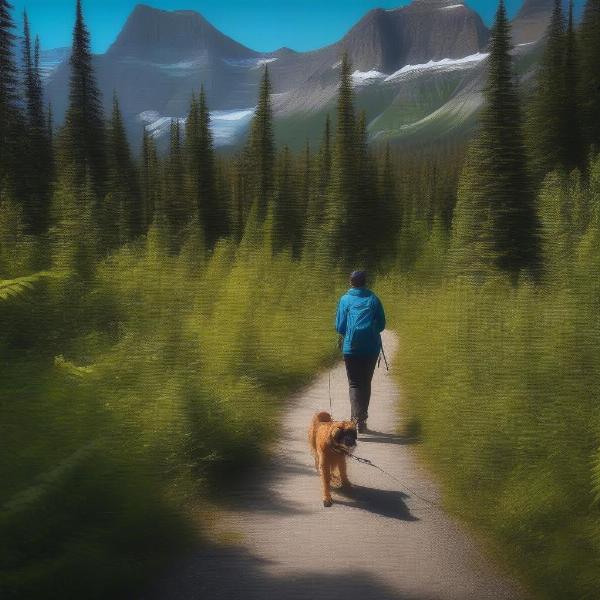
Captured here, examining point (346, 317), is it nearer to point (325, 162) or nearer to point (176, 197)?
point (176, 197)

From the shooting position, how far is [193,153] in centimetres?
3841

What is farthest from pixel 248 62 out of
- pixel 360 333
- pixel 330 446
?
pixel 330 446

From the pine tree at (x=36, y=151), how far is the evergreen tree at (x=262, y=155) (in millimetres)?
11780

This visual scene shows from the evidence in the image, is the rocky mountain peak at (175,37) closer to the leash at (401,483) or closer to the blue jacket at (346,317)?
the blue jacket at (346,317)

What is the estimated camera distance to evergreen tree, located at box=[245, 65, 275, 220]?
34656 mm

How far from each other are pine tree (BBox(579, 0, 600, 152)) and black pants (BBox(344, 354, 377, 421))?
8710mm

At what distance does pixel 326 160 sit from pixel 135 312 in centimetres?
3616

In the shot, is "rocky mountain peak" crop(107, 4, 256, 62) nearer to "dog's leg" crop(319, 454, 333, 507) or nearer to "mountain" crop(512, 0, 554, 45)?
"mountain" crop(512, 0, 554, 45)

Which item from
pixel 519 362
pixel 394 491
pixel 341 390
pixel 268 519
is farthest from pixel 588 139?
pixel 268 519

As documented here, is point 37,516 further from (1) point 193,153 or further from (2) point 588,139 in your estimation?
(1) point 193,153

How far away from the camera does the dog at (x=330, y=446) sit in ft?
18.4

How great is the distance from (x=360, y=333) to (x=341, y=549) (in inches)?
125

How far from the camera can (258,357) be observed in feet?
35.0

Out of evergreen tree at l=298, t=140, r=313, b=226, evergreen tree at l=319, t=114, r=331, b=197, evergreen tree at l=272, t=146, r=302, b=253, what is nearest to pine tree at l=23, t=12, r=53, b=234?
evergreen tree at l=272, t=146, r=302, b=253
